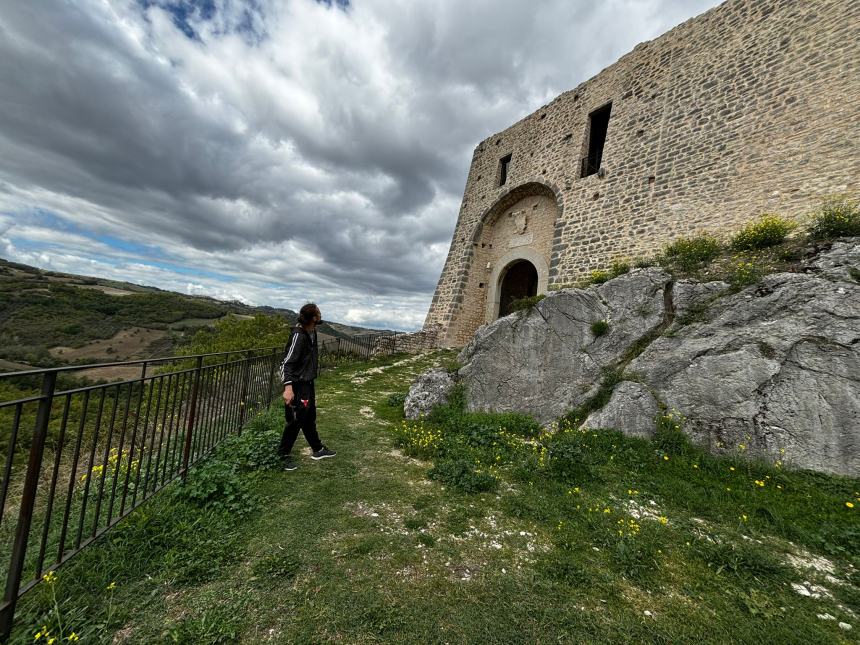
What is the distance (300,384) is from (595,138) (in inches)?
556

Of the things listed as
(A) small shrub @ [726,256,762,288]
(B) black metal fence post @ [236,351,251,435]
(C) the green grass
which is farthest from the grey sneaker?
(A) small shrub @ [726,256,762,288]

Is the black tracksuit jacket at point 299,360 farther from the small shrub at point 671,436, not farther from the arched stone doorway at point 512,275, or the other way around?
the arched stone doorway at point 512,275

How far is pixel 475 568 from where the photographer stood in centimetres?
280

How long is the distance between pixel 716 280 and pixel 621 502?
5.04m

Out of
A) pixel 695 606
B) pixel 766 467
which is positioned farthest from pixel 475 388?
pixel 695 606

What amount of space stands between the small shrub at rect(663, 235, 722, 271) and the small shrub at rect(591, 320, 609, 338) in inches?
91.2

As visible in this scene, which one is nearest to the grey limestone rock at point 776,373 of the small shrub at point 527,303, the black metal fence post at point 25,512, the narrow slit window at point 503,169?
the small shrub at point 527,303

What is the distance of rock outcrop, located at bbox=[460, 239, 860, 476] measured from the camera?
438 cm

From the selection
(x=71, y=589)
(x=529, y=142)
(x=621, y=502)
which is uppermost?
(x=529, y=142)

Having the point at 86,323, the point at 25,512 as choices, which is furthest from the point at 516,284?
the point at 86,323

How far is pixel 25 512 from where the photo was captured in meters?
2.06

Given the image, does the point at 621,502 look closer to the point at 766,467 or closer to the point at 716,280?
the point at 766,467

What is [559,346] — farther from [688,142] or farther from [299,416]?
[688,142]

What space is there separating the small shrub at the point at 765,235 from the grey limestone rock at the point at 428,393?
667cm
